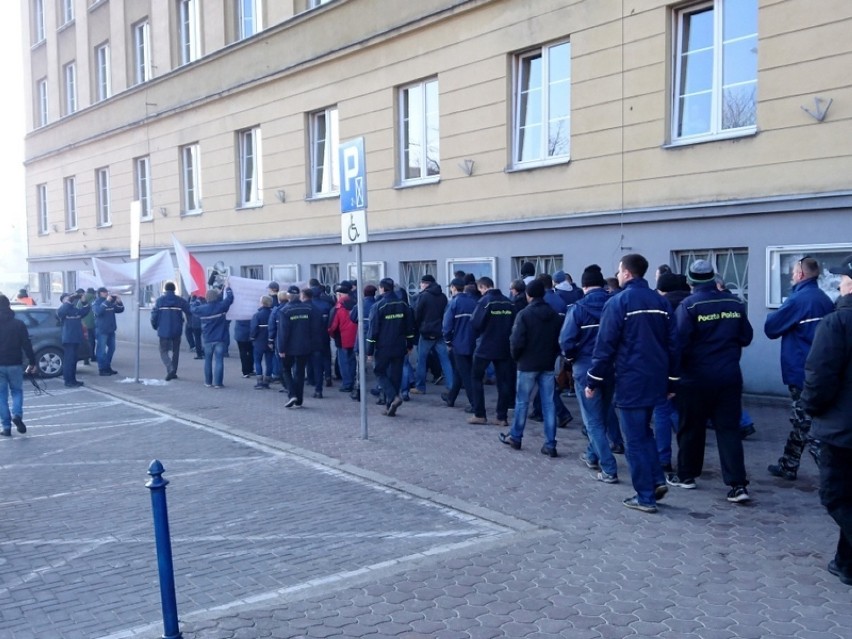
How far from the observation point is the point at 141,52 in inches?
1109

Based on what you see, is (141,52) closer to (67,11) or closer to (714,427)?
(67,11)

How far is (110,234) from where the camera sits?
2992 centimetres

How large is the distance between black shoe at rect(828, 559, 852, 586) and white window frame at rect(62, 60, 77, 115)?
1286 inches

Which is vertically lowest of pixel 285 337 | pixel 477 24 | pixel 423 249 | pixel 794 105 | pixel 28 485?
pixel 28 485

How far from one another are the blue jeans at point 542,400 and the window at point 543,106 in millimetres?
6028

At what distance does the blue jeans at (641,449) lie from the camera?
23.1 feet

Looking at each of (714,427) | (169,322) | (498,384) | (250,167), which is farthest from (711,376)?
(250,167)

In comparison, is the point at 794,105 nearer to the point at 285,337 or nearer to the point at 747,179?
the point at 747,179

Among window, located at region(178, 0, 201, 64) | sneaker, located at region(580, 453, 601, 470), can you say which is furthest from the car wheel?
sneaker, located at region(580, 453, 601, 470)

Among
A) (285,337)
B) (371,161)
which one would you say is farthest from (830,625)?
(371,161)

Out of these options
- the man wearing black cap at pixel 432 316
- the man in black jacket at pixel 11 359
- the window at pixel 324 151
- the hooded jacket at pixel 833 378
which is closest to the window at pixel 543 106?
the man wearing black cap at pixel 432 316

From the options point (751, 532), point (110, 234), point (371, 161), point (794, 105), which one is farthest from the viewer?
point (110, 234)

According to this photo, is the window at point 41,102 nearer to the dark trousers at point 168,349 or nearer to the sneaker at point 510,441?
the dark trousers at point 168,349

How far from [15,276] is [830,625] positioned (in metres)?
68.4
